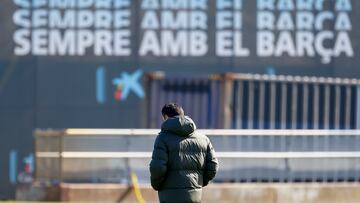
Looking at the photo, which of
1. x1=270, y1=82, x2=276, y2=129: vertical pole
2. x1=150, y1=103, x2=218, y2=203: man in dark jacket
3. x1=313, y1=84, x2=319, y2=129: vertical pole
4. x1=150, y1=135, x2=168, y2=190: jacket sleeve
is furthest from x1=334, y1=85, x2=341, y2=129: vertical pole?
x1=150, y1=135, x2=168, y2=190: jacket sleeve

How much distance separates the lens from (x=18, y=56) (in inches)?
846

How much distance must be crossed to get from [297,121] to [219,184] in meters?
1.94

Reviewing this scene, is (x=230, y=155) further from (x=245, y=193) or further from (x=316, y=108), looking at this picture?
(x=316, y=108)

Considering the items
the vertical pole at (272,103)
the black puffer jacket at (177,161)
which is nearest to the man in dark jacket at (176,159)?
the black puffer jacket at (177,161)

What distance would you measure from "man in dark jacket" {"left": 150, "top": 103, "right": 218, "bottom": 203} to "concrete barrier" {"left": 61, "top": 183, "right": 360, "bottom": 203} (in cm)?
577

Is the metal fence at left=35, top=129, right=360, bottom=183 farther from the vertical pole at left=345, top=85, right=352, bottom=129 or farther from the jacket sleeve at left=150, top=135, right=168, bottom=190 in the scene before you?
the jacket sleeve at left=150, top=135, right=168, bottom=190

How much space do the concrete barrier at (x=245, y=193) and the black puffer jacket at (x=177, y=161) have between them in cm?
577

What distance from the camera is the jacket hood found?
878 centimetres

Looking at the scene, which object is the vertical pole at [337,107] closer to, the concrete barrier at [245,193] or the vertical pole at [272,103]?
the vertical pole at [272,103]

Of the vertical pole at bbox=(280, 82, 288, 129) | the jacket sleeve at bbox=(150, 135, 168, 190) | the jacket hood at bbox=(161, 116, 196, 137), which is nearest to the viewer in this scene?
the jacket sleeve at bbox=(150, 135, 168, 190)

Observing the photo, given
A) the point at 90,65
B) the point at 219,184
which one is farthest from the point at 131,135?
the point at 90,65

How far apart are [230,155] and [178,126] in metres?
6.29

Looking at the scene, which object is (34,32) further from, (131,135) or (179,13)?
(131,135)

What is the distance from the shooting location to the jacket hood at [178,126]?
28.8ft
